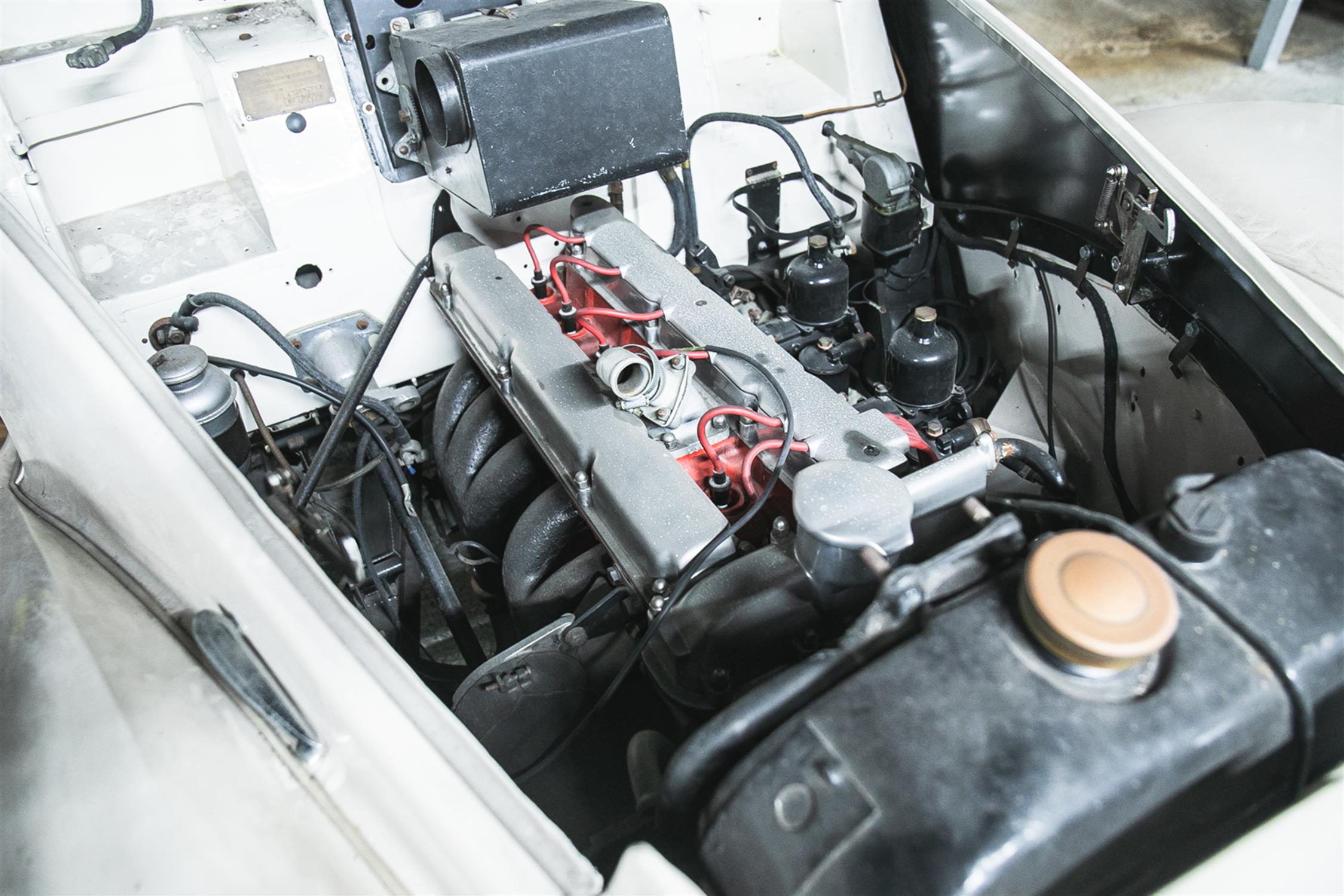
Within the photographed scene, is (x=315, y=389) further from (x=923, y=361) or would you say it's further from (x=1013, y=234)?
(x=1013, y=234)

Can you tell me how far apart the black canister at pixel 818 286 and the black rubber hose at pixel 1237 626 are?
825 mm

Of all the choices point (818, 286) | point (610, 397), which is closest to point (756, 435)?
point (610, 397)

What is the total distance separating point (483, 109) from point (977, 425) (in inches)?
32.5

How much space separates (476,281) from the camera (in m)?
1.47

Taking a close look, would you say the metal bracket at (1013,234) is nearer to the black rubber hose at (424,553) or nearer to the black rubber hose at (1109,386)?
the black rubber hose at (1109,386)

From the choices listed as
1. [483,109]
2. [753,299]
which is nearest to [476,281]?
[483,109]

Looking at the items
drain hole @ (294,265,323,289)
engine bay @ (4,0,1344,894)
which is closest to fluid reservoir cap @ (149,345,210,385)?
engine bay @ (4,0,1344,894)

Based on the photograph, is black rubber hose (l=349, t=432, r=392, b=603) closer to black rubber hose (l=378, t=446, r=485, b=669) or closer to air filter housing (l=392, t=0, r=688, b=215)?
black rubber hose (l=378, t=446, r=485, b=669)

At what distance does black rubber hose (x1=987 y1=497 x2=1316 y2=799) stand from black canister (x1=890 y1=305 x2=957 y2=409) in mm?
638

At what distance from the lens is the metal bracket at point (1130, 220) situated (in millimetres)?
1246

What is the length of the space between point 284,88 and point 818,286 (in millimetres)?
934

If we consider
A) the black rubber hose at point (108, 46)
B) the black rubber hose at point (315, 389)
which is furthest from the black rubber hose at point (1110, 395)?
the black rubber hose at point (108, 46)

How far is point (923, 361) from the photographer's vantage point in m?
1.44

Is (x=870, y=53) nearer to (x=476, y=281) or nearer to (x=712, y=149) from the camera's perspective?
(x=712, y=149)
